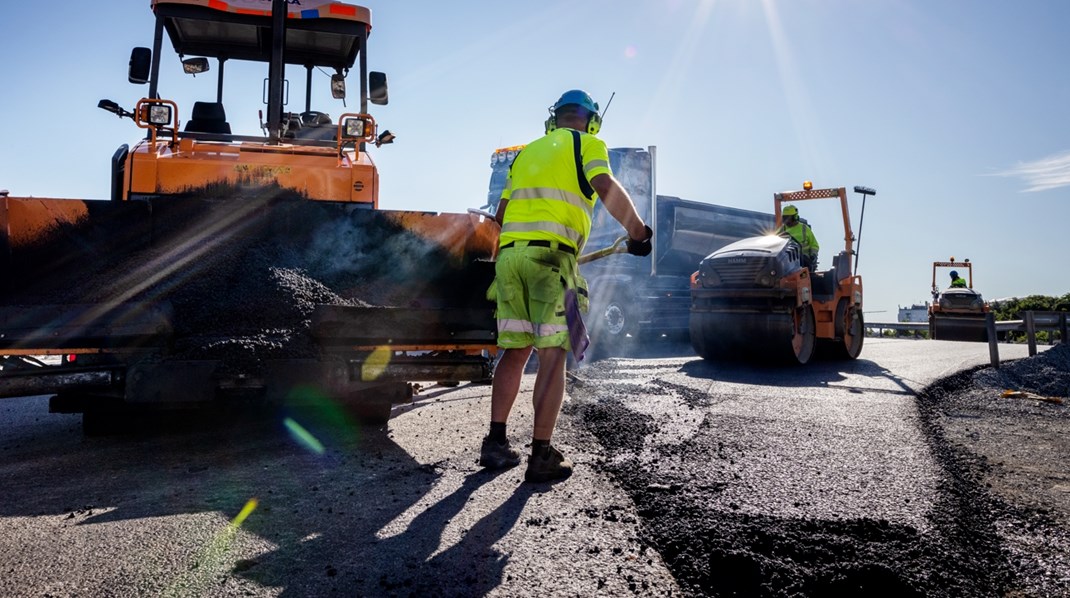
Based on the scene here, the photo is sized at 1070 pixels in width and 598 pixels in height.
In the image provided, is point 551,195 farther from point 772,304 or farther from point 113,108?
point 772,304

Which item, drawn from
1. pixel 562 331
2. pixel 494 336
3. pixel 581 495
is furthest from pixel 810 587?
pixel 494 336

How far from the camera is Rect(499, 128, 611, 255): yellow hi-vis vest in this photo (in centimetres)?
327

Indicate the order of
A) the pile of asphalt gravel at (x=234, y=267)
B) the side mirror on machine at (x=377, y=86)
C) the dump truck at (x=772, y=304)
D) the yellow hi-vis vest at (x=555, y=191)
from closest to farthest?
the yellow hi-vis vest at (x=555, y=191) < the pile of asphalt gravel at (x=234, y=267) < the side mirror on machine at (x=377, y=86) < the dump truck at (x=772, y=304)

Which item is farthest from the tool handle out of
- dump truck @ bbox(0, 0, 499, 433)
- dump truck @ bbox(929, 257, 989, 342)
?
dump truck @ bbox(929, 257, 989, 342)

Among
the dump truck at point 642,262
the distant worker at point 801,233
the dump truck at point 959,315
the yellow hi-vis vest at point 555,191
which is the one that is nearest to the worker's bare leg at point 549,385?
the yellow hi-vis vest at point 555,191

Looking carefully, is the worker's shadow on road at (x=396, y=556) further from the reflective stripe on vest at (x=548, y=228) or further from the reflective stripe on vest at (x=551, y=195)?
the reflective stripe on vest at (x=551, y=195)

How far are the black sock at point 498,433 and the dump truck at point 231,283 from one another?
601 mm

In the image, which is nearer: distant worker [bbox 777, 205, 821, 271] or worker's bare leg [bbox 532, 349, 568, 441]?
worker's bare leg [bbox 532, 349, 568, 441]

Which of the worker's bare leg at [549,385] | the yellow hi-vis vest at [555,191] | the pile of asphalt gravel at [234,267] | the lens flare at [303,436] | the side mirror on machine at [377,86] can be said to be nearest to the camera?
the worker's bare leg at [549,385]

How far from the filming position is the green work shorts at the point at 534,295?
317 centimetres

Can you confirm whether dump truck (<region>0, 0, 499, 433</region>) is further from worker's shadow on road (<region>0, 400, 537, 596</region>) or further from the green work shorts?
the green work shorts

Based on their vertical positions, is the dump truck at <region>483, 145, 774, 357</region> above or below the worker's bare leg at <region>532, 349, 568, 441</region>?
above

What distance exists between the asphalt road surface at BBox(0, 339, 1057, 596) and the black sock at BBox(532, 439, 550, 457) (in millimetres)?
148

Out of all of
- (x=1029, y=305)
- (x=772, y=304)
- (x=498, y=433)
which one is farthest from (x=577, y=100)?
(x=1029, y=305)
